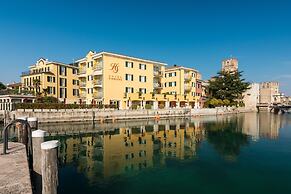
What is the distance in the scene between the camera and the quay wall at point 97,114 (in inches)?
1773

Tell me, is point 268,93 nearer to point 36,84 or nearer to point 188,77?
point 188,77

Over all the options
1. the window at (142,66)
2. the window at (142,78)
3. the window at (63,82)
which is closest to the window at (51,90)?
the window at (63,82)

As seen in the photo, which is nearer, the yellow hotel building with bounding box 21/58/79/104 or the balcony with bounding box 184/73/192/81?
the yellow hotel building with bounding box 21/58/79/104

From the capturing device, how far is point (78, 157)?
21.6 metres

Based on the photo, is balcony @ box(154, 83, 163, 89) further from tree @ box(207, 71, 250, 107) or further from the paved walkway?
the paved walkway

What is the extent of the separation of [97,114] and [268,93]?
133708 millimetres

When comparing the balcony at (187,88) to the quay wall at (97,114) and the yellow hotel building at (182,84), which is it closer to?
the yellow hotel building at (182,84)

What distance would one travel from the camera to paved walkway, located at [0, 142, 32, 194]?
6305mm

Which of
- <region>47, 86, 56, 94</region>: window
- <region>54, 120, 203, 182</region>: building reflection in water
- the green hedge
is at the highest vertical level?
<region>47, 86, 56, 94</region>: window

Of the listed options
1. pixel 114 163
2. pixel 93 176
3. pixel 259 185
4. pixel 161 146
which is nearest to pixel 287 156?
pixel 259 185

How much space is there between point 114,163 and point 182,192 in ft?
25.7

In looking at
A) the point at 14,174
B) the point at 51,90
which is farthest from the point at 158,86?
the point at 14,174

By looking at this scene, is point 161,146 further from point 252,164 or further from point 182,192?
point 182,192

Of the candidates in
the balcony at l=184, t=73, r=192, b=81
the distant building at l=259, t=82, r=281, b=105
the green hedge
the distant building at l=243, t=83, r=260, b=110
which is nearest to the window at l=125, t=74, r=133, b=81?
the green hedge
